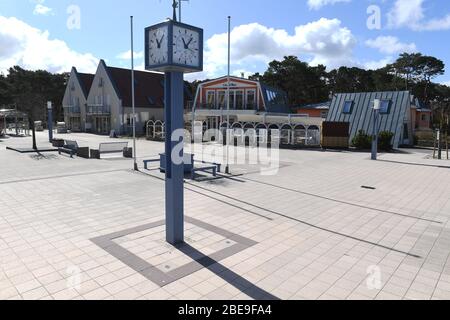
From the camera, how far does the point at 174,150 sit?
6.20 m

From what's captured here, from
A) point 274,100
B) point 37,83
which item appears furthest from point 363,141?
point 37,83

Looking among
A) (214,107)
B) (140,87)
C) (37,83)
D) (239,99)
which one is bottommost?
(214,107)

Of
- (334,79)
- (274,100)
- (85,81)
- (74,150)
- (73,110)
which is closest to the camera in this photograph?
(74,150)

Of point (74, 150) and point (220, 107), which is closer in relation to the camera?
point (74, 150)

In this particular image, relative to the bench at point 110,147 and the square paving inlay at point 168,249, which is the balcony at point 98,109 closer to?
the bench at point 110,147

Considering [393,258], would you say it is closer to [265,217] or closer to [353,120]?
[265,217]

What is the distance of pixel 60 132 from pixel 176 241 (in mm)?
42720

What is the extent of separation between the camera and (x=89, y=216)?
26.5 ft

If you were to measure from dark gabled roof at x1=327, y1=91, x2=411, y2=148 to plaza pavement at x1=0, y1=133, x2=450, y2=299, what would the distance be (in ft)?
52.9

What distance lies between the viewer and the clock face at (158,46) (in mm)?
5926

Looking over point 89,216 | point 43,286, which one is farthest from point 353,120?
point 43,286

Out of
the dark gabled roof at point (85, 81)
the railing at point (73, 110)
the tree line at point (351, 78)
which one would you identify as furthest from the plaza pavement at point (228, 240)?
the tree line at point (351, 78)

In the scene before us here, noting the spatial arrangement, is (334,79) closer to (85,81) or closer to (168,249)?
(85,81)

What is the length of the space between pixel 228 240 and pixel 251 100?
99.6 ft
